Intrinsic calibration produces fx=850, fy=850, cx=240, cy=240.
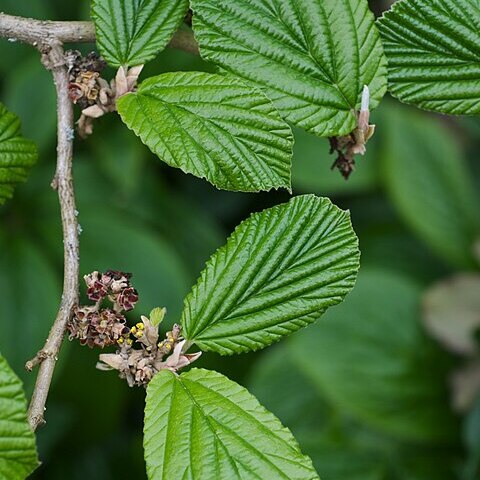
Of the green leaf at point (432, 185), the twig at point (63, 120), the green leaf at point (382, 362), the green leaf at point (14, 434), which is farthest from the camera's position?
the green leaf at point (432, 185)

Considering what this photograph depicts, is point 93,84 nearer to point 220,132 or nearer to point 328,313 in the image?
point 220,132

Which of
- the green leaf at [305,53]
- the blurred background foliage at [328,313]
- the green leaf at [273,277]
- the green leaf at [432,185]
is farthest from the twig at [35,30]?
the green leaf at [432,185]

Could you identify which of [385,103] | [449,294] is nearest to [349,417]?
[449,294]

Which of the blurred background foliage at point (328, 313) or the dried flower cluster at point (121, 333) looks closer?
the dried flower cluster at point (121, 333)

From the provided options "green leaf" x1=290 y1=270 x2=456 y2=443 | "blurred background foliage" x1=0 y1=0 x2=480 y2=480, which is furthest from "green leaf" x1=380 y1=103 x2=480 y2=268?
"green leaf" x1=290 y1=270 x2=456 y2=443

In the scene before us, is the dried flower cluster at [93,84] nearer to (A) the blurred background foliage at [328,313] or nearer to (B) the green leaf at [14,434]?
(B) the green leaf at [14,434]

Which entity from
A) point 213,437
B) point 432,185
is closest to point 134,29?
point 213,437
